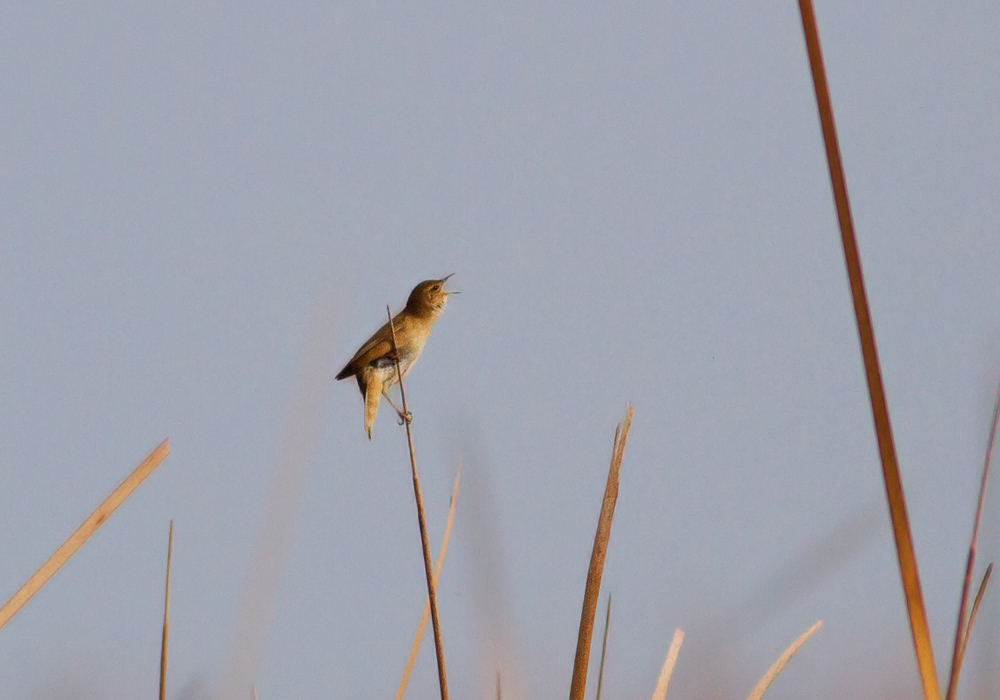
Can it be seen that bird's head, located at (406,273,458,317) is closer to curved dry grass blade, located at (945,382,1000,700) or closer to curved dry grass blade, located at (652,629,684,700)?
curved dry grass blade, located at (652,629,684,700)

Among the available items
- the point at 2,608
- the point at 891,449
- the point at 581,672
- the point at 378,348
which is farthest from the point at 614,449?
the point at 378,348

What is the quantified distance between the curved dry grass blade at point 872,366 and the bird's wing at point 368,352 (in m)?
1.98

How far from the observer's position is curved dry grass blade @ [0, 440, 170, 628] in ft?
4.73

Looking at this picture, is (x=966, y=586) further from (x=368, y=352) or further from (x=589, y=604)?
(x=368, y=352)

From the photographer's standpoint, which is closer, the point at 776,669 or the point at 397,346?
the point at 776,669

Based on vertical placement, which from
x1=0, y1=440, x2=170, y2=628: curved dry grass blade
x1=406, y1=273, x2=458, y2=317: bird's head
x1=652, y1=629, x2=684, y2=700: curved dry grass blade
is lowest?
x1=652, y1=629, x2=684, y2=700: curved dry grass blade

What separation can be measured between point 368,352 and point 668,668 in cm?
146

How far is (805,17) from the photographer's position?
1045 mm

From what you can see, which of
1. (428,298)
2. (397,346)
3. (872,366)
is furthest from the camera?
(428,298)

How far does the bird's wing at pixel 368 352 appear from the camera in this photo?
116 inches

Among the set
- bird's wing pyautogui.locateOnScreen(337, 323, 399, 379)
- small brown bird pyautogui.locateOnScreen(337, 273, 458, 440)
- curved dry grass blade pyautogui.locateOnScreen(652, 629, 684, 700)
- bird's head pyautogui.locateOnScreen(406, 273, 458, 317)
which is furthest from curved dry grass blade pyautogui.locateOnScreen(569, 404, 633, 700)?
bird's head pyautogui.locateOnScreen(406, 273, 458, 317)

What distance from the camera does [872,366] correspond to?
3.45ft

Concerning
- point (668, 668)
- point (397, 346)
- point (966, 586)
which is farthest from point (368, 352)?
point (966, 586)

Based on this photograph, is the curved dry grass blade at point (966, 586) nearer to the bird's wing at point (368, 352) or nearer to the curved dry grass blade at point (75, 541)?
the curved dry grass blade at point (75, 541)
